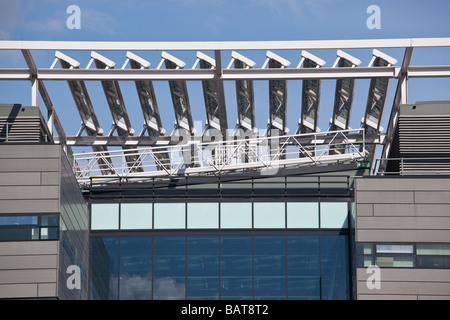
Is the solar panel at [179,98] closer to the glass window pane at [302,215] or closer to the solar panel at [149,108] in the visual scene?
the solar panel at [149,108]

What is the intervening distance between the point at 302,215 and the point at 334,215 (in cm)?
128

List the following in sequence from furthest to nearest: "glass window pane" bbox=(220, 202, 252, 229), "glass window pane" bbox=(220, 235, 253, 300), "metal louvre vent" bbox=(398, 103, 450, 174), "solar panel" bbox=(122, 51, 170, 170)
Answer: "solar panel" bbox=(122, 51, 170, 170) → "glass window pane" bbox=(220, 202, 252, 229) → "metal louvre vent" bbox=(398, 103, 450, 174) → "glass window pane" bbox=(220, 235, 253, 300)

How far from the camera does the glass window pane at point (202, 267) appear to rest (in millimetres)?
39688

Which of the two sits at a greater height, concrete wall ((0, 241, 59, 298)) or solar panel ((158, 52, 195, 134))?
solar panel ((158, 52, 195, 134))

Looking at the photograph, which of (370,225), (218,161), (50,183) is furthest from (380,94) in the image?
(50,183)

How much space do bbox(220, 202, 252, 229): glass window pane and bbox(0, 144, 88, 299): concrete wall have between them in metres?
7.31

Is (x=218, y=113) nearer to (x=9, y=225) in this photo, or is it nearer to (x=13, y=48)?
(x=13, y=48)

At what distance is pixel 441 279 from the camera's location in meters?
36.0

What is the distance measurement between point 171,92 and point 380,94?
9585mm

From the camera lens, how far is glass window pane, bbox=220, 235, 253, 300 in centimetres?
3959

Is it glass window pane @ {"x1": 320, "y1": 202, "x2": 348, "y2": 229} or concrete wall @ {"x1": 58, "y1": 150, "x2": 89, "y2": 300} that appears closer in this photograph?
concrete wall @ {"x1": 58, "y1": 150, "x2": 89, "y2": 300}

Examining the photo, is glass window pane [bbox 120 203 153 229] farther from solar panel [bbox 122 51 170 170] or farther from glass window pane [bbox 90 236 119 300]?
solar panel [bbox 122 51 170 170]

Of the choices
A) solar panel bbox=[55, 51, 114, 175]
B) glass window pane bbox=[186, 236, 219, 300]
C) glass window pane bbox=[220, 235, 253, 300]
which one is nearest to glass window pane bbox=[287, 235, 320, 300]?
glass window pane bbox=[220, 235, 253, 300]

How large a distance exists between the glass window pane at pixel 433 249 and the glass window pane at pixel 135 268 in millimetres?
10450
